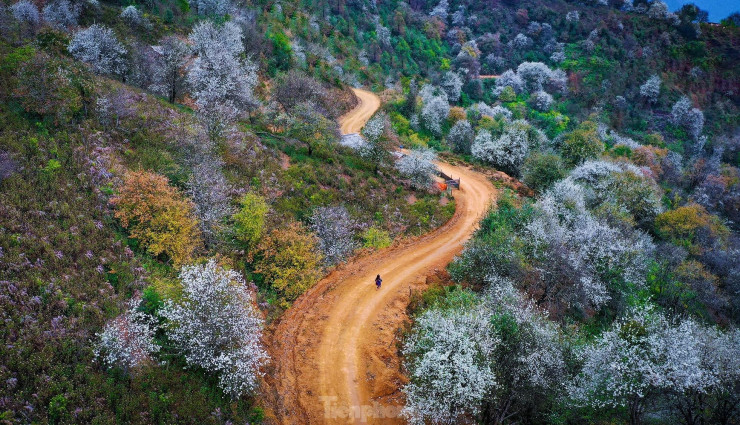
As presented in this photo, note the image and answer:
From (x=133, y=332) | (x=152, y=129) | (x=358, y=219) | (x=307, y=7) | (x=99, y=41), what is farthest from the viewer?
(x=307, y=7)

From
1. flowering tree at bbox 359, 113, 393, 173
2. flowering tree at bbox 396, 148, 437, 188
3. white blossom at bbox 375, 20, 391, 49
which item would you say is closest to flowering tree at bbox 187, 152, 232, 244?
flowering tree at bbox 359, 113, 393, 173

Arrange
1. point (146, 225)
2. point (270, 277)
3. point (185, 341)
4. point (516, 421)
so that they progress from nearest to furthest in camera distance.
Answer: point (185, 341) → point (516, 421) → point (146, 225) → point (270, 277)

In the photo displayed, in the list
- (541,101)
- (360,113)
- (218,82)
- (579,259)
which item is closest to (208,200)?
(218,82)

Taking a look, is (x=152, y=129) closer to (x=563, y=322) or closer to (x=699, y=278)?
(x=563, y=322)

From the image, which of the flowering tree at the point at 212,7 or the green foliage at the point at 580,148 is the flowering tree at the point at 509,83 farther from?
the flowering tree at the point at 212,7

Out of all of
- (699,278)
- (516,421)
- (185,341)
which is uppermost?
(699,278)

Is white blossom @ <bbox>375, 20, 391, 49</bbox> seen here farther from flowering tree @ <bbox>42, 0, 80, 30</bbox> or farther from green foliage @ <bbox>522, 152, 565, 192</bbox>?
flowering tree @ <bbox>42, 0, 80, 30</bbox>

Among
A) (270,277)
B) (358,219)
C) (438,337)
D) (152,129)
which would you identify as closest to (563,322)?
(438,337)

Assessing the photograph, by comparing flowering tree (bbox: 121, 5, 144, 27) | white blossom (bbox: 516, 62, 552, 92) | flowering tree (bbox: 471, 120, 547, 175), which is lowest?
flowering tree (bbox: 121, 5, 144, 27)
